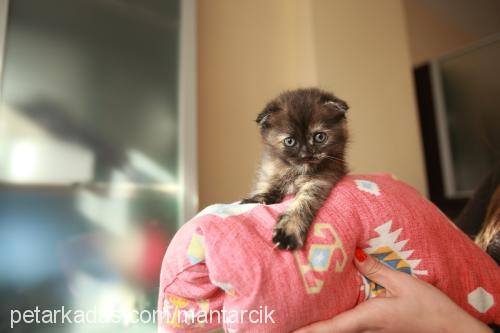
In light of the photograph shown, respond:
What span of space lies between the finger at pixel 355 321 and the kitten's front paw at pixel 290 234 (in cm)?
14

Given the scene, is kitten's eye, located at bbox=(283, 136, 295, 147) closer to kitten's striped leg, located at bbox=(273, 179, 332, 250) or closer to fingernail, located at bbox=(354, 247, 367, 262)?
kitten's striped leg, located at bbox=(273, 179, 332, 250)

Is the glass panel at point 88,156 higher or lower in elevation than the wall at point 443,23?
lower

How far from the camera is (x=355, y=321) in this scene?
589 millimetres

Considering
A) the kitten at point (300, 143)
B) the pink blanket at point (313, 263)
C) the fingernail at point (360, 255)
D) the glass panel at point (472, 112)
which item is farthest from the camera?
the glass panel at point (472, 112)

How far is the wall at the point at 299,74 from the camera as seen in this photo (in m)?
1.84

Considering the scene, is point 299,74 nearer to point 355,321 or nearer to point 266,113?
point 266,113

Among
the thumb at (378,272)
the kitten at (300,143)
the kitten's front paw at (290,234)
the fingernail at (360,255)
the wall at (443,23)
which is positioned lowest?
the thumb at (378,272)

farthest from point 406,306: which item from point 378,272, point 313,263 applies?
point 313,263

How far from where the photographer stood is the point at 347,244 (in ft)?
1.86

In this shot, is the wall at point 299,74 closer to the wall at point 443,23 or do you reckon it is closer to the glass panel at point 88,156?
the glass panel at point 88,156

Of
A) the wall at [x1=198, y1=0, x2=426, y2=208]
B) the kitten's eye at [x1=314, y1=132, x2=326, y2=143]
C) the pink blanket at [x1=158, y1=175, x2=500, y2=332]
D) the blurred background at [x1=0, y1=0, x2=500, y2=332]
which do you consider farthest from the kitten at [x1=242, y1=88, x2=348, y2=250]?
the wall at [x1=198, y1=0, x2=426, y2=208]

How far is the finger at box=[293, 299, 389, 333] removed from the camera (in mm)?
556

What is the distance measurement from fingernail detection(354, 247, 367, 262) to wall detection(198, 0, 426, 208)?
3.87 ft

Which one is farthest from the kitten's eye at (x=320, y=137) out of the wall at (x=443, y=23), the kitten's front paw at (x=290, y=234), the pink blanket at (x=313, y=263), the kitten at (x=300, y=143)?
the wall at (x=443, y=23)
